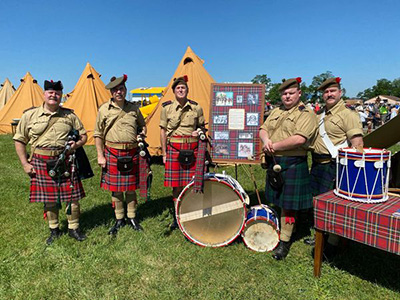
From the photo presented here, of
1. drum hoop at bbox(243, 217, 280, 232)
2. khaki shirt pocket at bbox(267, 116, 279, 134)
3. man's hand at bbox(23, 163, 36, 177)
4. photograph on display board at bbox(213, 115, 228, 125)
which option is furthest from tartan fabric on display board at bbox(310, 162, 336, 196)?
man's hand at bbox(23, 163, 36, 177)

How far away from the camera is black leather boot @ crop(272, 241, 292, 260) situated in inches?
117

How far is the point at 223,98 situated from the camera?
11.5 feet

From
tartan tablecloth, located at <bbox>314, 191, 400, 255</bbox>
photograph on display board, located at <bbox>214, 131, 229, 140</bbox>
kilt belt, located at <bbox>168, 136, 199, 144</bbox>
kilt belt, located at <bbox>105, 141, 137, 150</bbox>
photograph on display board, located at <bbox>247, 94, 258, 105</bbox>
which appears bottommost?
tartan tablecloth, located at <bbox>314, 191, 400, 255</bbox>

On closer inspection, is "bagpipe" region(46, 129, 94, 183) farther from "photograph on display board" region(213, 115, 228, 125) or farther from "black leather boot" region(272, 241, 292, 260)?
"black leather boot" region(272, 241, 292, 260)

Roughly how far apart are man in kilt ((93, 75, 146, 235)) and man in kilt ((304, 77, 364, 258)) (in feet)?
6.76

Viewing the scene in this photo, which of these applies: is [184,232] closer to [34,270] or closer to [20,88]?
[34,270]

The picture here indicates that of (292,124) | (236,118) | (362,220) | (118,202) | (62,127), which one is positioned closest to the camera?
(362,220)

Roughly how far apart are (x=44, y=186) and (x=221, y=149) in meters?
2.06

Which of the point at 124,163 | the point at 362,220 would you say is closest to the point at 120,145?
the point at 124,163

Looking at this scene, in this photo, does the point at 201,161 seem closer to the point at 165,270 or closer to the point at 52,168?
the point at 165,270

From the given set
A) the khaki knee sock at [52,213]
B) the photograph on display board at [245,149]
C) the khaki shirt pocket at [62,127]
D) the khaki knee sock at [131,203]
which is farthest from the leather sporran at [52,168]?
the photograph on display board at [245,149]

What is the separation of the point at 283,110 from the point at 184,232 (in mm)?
1736

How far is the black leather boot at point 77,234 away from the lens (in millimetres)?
3421

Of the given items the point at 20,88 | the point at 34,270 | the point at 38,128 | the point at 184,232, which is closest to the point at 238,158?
the point at 184,232
